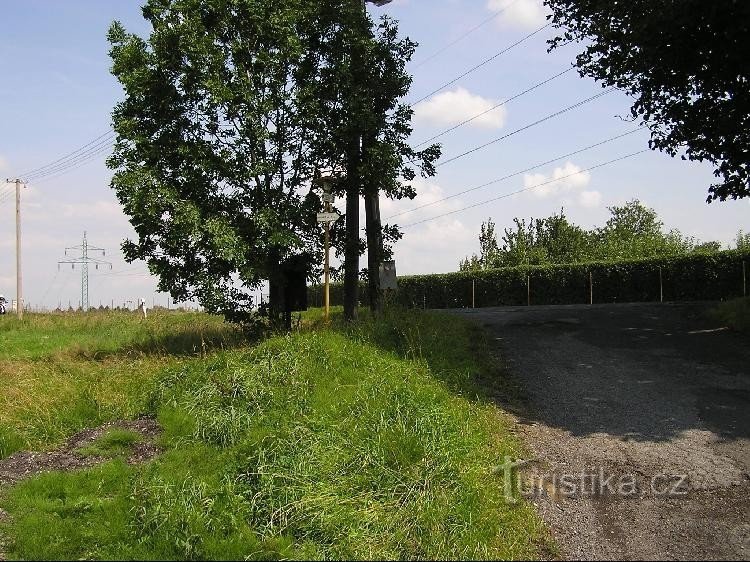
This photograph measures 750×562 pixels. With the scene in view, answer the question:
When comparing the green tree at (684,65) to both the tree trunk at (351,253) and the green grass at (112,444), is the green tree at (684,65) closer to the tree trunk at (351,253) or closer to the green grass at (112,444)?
the tree trunk at (351,253)

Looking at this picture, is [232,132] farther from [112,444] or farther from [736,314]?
[736,314]

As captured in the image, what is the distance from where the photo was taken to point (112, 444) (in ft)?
23.7

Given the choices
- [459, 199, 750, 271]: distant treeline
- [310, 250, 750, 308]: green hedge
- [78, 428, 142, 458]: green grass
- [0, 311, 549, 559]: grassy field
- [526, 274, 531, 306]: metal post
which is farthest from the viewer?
[459, 199, 750, 271]: distant treeline

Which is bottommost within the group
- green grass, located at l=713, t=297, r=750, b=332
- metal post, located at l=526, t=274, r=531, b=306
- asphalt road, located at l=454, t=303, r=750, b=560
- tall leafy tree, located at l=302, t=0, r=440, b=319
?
asphalt road, located at l=454, t=303, r=750, b=560

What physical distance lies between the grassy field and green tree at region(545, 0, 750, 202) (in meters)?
6.61

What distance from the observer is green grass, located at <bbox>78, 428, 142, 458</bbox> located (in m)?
7.00

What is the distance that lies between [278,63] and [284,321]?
471 centimetres

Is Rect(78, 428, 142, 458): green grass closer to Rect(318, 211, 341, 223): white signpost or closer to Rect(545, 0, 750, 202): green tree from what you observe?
Rect(318, 211, 341, 223): white signpost

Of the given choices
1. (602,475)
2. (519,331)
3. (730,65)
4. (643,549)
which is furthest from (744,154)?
(643,549)

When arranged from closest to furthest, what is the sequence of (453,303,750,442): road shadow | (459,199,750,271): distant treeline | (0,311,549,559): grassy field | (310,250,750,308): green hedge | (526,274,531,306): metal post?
1. (0,311,549,559): grassy field
2. (453,303,750,442): road shadow
3. (310,250,750,308): green hedge
4. (526,274,531,306): metal post
5. (459,199,750,271): distant treeline

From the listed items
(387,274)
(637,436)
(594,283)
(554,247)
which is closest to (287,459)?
(637,436)

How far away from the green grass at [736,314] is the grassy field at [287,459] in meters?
6.18

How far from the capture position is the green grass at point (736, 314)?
12.7 meters

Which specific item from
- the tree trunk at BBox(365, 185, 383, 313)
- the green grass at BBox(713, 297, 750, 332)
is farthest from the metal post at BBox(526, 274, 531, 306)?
the tree trunk at BBox(365, 185, 383, 313)
